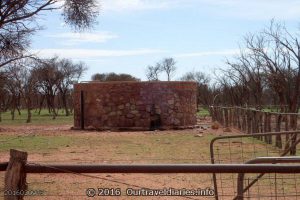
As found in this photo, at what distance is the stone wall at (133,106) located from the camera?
22938mm

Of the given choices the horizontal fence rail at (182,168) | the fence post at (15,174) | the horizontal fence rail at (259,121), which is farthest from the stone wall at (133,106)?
the horizontal fence rail at (182,168)

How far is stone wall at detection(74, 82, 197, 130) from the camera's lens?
2294 centimetres

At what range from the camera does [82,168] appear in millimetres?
3432

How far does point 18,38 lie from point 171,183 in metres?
6.01

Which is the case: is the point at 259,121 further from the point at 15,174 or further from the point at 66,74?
the point at 66,74

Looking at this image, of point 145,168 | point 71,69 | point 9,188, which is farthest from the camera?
point 71,69

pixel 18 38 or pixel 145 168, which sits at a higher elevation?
pixel 18 38

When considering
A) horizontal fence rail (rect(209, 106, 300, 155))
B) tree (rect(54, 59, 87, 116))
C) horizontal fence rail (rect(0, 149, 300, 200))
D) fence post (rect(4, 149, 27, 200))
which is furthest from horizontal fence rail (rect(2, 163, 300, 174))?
tree (rect(54, 59, 87, 116))

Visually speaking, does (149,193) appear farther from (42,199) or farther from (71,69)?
(71,69)

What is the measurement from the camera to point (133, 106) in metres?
23.0

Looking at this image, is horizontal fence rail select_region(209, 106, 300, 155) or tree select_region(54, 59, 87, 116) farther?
tree select_region(54, 59, 87, 116)

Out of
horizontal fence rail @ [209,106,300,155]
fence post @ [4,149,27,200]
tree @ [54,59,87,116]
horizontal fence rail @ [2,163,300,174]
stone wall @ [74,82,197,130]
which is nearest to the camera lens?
horizontal fence rail @ [2,163,300,174]

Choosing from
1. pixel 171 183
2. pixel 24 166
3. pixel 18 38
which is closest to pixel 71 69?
pixel 18 38

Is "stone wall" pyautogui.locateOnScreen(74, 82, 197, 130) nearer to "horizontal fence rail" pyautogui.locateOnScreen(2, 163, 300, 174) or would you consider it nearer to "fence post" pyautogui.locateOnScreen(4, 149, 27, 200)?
"fence post" pyautogui.locateOnScreen(4, 149, 27, 200)
